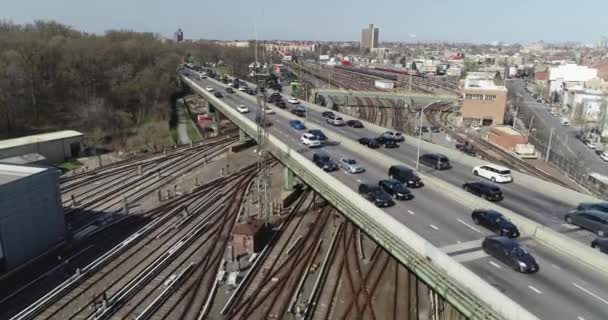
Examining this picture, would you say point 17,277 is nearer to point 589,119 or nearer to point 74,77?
point 74,77

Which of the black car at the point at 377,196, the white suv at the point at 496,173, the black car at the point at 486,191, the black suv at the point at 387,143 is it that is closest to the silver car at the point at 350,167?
the black car at the point at 377,196

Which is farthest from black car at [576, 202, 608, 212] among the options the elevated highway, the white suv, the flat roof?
the flat roof

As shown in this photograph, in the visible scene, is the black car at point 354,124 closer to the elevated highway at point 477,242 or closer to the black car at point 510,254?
the elevated highway at point 477,242

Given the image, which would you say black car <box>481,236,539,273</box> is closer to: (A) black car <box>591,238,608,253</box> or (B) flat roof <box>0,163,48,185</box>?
(A) black car <box>591,238,608,253</box>

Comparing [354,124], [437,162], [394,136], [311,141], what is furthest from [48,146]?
[437,162]

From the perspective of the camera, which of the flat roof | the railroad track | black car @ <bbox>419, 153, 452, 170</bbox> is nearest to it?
the railroad track

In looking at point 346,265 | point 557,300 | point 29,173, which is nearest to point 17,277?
point 29,173
